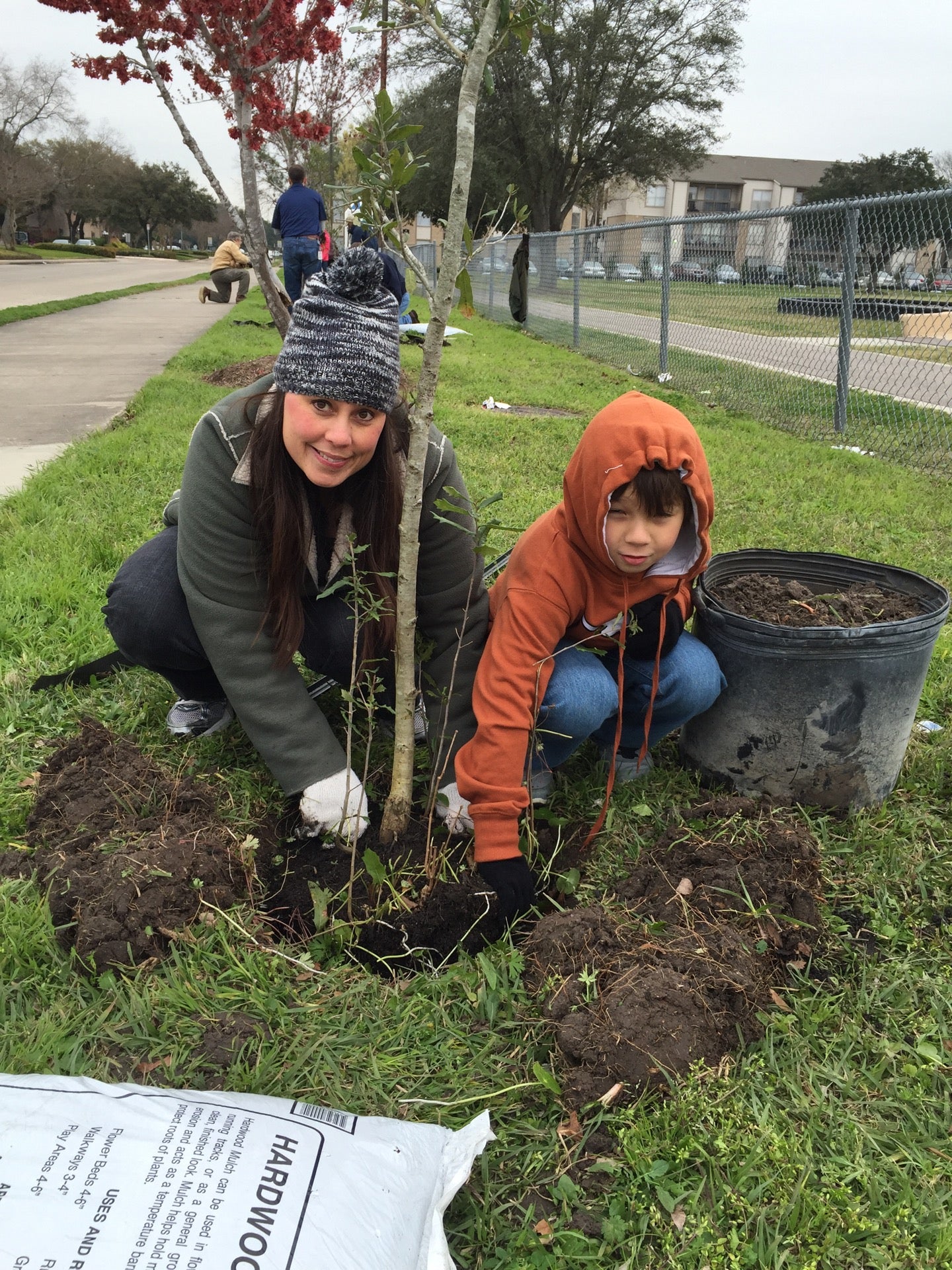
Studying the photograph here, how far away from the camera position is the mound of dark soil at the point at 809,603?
Answer: 2164 mm

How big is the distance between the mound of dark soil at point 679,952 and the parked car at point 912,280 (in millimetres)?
5455

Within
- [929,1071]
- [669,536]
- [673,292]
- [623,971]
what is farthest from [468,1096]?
[673,292]

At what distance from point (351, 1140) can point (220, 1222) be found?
0.22 metres

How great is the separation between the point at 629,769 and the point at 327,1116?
1.35 m

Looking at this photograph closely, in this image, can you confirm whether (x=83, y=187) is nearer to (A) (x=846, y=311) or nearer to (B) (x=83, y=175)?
(B) (x=83, y=175)

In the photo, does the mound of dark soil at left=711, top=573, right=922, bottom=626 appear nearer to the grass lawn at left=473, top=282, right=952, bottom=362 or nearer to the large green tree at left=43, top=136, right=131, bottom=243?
the grass lawn at left=473, top=282, right=952, bottom=362

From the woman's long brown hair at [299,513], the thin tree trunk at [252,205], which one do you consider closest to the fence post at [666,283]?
the thin tree trunk at [252,205]

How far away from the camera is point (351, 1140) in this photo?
1184mm

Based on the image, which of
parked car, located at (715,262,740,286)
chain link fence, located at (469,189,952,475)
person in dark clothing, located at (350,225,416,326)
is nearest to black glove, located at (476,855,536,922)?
person in dark clothing, located at (350,225,416,326)

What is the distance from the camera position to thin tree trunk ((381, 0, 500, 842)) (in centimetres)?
153

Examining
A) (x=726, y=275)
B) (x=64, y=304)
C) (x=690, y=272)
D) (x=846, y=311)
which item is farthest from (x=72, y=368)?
(x=64, y=304)

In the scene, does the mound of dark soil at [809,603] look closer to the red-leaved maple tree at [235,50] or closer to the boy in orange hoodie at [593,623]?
the boy in orange hoodie at [593,623]

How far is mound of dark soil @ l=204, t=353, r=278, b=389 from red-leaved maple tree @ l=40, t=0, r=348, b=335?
1.81 metres

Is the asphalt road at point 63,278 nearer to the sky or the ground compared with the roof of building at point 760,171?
nearer to the ground
